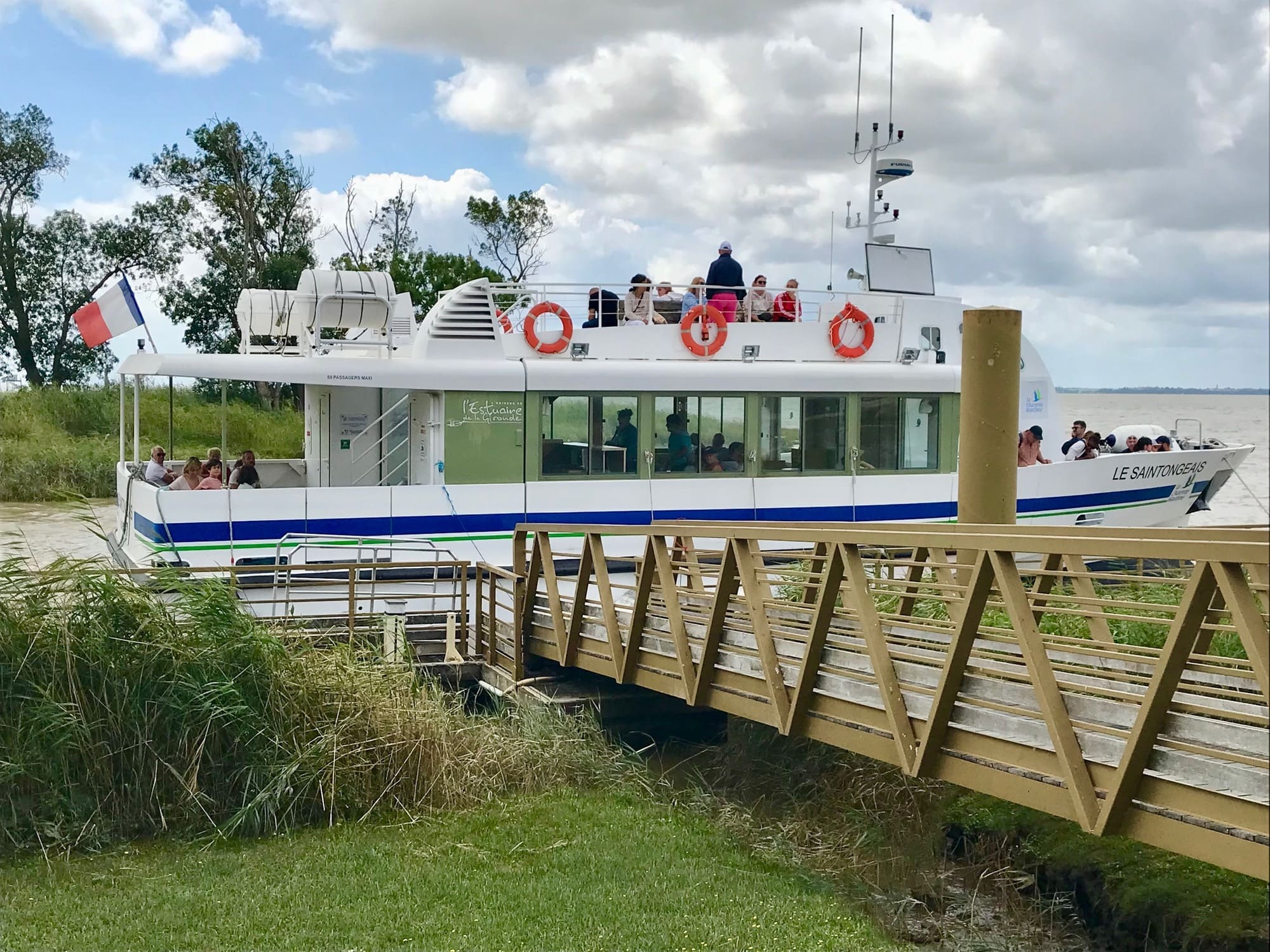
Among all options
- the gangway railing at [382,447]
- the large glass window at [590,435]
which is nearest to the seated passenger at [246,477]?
the gangway railing at [382,447]

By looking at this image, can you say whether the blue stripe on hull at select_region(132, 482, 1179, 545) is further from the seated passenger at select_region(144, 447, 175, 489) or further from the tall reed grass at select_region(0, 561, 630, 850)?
the tall reed grass at select_region(0, 561, 630, 850)

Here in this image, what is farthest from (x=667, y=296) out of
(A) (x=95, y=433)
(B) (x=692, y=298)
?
(A) (x=95, y=433)

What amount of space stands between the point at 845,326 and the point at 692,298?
5.93 ft

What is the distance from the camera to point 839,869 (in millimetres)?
8609

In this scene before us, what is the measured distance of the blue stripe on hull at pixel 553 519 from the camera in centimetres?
1320

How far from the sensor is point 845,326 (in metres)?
16.2

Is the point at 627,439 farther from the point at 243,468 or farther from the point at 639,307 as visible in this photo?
the point at 243,468

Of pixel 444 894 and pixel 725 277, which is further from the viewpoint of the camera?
pixel 725 277

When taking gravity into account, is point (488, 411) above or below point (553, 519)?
above

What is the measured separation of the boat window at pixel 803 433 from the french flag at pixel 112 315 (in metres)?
6.58

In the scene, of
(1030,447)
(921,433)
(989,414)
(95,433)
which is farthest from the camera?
(95,433)

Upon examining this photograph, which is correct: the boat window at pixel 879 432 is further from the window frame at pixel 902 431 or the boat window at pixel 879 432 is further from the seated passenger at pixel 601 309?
the seated passenger at pixel 601 309

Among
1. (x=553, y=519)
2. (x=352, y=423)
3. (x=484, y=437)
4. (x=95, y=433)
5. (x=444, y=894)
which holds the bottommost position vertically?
(x=444, y=894)

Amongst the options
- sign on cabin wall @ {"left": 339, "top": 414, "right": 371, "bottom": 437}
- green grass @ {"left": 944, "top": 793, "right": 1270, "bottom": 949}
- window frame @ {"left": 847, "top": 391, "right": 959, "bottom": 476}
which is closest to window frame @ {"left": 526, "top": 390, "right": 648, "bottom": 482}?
sign on cabin wall @ {"left": 339, "top": 414, "right": 371, "bottom": 437}
